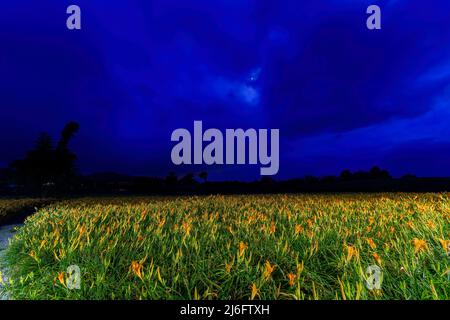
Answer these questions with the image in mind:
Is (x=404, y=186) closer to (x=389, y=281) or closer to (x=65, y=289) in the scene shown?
(x=389, y=281)

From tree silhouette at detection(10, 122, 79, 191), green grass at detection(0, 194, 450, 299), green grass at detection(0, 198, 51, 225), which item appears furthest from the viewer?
tree silhouette at detection(10, 122, 79, 191)

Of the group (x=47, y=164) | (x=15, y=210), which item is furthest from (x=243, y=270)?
(x=47, y=164)

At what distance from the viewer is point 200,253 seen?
4.66 metres

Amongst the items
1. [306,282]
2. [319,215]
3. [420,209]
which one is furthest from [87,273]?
[420,209]

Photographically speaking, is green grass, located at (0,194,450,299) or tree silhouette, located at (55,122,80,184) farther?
tree silhouette, located at (55,122,80,184)

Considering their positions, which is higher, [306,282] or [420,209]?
[420,209]

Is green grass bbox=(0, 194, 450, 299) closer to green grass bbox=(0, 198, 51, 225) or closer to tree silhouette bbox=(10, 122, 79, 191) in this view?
green grass bbox=(0, 198, 51, 225)

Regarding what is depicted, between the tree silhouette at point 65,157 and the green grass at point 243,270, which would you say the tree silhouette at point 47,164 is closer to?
the tree silhouette at point 65,157

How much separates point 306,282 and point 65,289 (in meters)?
2.84

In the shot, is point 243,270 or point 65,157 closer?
point 243,270

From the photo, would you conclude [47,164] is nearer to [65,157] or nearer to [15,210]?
[65,157]

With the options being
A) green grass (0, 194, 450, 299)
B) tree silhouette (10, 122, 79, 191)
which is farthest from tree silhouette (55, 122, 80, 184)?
green grass (0, 194, 450, 299)

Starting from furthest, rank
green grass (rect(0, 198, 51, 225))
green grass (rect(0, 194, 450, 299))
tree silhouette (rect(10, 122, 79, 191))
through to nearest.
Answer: tree silhouette (rect(10, 122, 79, 191)) < green grass (rect(0, 198, 51, 225)) < green grass (rect(0, 194, 450, 299))

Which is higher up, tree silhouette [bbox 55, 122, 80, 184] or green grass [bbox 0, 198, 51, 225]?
tree silhouette [bbox 55, 122, 80, 184]
